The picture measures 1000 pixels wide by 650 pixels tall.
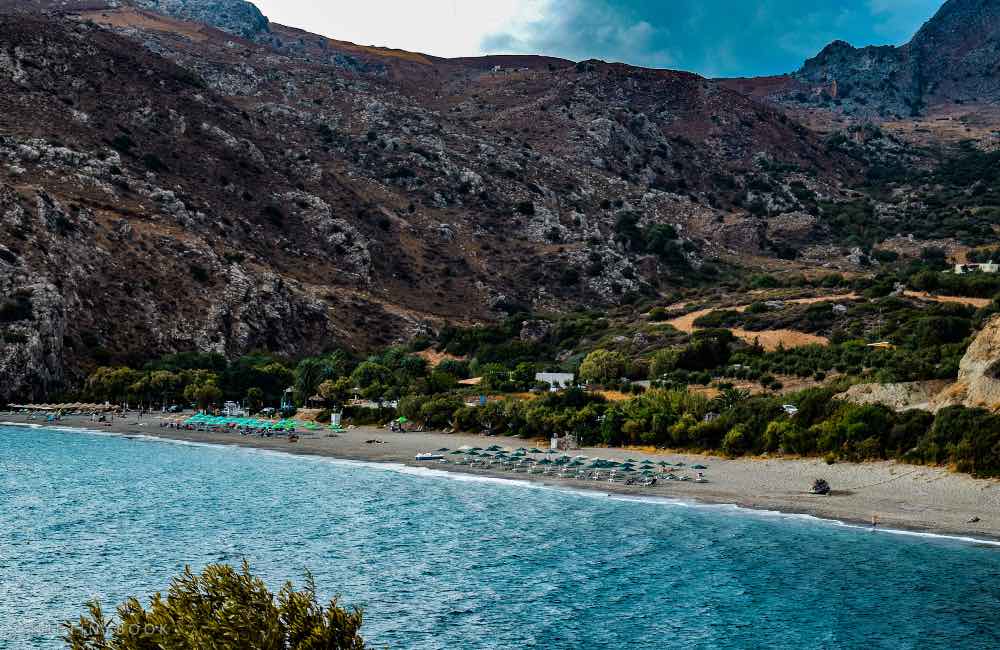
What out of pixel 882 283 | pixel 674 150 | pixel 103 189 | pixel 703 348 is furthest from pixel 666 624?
pixel 674 150

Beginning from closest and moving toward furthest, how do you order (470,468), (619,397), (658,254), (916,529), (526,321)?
(916,529), (470,468), (619,397), (526,321), (658,254)

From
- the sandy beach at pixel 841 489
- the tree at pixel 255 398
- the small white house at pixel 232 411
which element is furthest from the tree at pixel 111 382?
the sandy beach at pixel 841 489

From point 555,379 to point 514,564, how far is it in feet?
169

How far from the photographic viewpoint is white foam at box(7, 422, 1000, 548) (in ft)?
104

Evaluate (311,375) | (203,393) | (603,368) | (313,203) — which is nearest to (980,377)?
(603,368)

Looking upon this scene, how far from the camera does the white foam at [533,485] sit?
104 feet

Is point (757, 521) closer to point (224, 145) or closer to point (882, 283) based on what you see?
point (882, 283)

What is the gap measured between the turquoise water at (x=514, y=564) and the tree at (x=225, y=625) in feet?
35.2

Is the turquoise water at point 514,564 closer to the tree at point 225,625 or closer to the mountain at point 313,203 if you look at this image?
the tree at point 225,625

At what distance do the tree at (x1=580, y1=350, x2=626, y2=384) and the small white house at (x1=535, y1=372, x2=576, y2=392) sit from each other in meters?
1.92

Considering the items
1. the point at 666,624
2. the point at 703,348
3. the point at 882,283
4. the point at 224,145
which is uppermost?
the point at 224,145

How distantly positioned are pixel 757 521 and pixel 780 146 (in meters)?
182

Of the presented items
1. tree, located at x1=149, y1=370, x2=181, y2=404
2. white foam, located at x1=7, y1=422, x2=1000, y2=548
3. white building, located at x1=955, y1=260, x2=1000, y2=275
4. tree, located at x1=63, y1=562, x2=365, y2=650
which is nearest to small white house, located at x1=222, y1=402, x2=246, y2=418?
tree, located at x1=149, y1=370, x2=181, y2=404

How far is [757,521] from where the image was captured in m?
35.1
